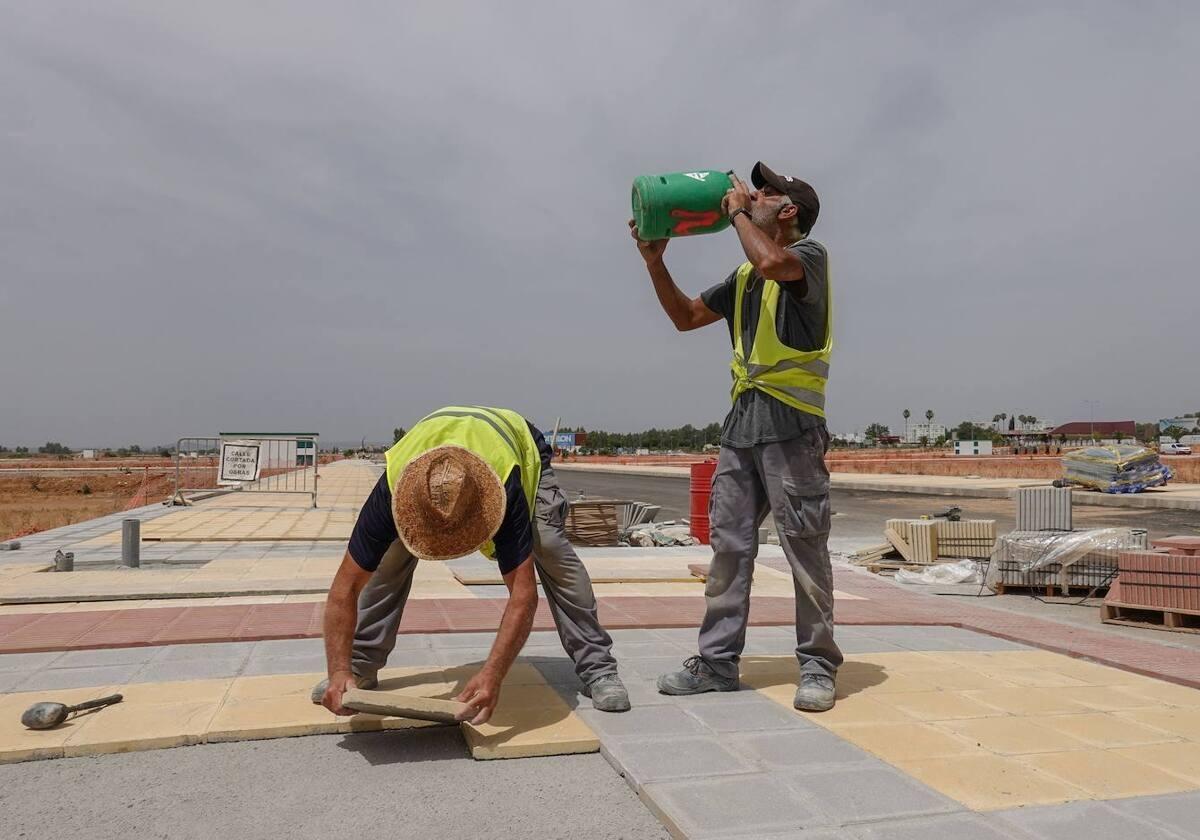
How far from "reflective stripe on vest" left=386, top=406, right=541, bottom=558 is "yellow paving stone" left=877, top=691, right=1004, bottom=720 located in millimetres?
1746

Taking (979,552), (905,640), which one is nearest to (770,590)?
(905,640)

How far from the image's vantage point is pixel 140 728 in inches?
120

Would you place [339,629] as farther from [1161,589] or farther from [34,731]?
[1161,589]

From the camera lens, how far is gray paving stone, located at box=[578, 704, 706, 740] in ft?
10.2

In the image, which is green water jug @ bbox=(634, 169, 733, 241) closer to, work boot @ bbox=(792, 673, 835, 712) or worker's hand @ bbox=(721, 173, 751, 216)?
worker's hand @ bbox=(721, 173, 751, 216)

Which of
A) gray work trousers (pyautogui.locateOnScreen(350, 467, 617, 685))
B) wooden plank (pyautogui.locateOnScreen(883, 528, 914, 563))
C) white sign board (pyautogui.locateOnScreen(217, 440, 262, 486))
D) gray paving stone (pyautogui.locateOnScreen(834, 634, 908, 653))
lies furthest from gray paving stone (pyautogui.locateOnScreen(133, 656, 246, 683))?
white sign board (pyautogui.locateOnScreen(217, 440, 262, 486))

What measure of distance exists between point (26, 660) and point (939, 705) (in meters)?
4.26

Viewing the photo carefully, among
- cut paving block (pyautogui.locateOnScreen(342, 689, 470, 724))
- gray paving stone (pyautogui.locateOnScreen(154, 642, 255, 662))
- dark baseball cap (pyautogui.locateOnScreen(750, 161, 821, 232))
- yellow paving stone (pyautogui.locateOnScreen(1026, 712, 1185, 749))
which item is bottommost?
gray paving stone (pyautogui.locateOnScreen(154, 642, 255, 662))

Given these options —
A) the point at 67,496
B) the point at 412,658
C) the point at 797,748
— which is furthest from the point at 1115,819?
the point at 67,496

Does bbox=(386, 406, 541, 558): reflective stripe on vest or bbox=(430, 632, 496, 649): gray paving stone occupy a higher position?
bbox=(386, 406, 541, 558): reflective stripe on vest

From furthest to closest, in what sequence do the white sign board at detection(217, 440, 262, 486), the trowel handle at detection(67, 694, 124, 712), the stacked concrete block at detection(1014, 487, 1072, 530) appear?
the white sign board at detection(217, 440, 262, 486)
the stacked concrete block at detection(1014, 487, 1072, 530)
the trowel handle at detection(67, 694, 124, 712)

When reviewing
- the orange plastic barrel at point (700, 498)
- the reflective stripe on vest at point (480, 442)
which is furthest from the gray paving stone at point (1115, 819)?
the orange plastic barrel at point (700, 498)

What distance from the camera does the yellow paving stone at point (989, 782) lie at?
2.52m

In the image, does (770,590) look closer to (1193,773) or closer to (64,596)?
(1193,773)
